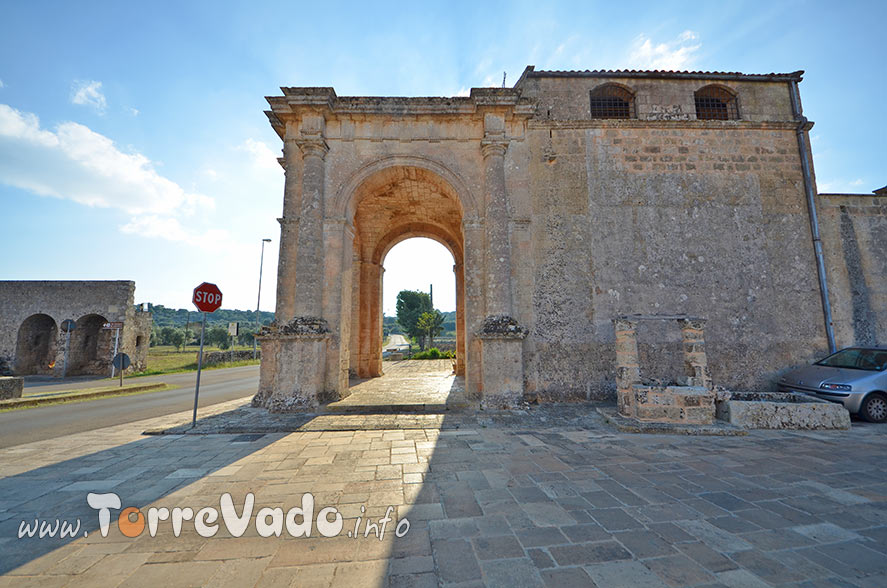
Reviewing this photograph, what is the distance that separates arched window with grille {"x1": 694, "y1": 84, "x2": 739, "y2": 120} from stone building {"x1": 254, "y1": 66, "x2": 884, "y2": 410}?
0.74 ft

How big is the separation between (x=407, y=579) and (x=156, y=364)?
31.9 meters

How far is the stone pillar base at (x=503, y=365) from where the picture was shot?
6848 mm

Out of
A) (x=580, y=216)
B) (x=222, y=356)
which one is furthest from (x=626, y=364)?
(x=222, y=356)

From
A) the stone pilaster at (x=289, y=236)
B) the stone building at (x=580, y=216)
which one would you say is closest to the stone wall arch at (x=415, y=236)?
the stone building at (x=580, y=216)

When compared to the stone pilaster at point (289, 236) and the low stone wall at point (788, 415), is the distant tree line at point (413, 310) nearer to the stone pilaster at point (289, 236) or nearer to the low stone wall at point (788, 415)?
the stone pilaster at point (289, 236)

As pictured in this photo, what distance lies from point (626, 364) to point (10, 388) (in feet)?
52.1

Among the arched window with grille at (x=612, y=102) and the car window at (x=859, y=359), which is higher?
the arched window with grille at (x=612, y=102)

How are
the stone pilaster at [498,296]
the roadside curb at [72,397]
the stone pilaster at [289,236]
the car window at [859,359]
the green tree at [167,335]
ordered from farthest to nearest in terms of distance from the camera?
the green tree at [167,335] < the roadside curb at [72,397] < the stone pilaster at [289,236] < the stone pilaster at [498,296] < the car window at [859,359]

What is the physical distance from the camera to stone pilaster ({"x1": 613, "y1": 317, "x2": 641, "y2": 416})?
599 cm

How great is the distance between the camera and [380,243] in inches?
487

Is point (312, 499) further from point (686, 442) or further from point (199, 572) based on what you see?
point (686, 442)

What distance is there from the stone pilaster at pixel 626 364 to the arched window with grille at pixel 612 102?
6.02m

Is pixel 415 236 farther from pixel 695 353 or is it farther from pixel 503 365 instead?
pixel 695 353

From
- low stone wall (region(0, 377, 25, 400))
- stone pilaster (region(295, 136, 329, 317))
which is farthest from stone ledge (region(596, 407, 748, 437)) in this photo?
low stone wall (region(0, 377, 25, 400))
